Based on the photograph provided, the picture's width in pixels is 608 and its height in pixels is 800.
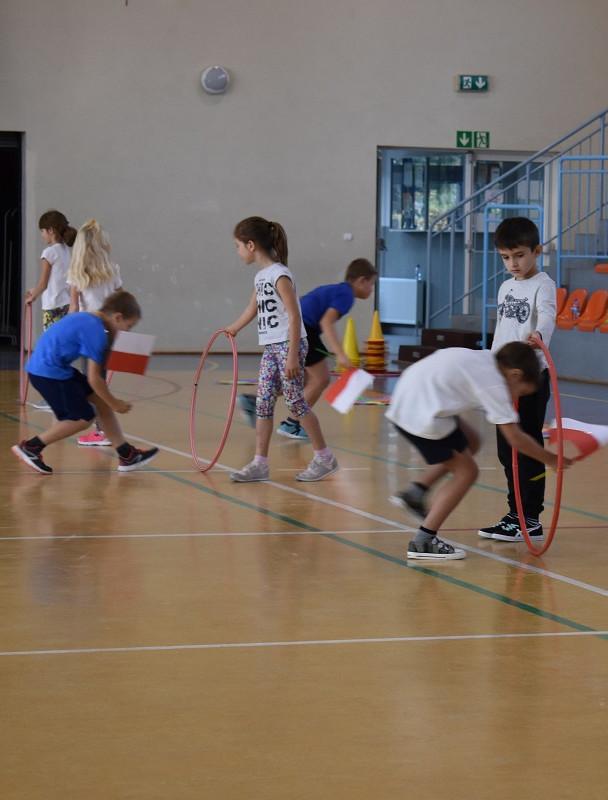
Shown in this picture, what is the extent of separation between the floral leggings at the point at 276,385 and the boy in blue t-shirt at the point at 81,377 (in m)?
0.77

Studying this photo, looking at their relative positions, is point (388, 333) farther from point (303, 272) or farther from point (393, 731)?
point (393, 731)

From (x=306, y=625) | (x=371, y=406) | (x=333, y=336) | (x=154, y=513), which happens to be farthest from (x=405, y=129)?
(x=306, y=625)

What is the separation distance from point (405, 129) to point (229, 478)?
11.5 meters

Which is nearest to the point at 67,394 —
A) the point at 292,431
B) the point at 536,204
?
the point at 292,431

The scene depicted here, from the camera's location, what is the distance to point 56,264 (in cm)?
1056

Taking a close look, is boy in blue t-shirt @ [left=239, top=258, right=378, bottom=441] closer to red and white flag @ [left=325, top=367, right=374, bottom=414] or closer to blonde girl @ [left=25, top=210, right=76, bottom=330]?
red and white flag @ [left=325, top=367, right=374, bottom=414]

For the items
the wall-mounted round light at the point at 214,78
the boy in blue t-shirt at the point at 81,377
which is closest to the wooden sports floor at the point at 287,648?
the boy in blue t-shirt at the point at 81,377

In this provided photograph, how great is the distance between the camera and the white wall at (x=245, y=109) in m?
16.8

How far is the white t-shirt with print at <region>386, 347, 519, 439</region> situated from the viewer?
509 centimetres

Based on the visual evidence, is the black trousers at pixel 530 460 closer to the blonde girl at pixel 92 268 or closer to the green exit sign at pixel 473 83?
the blonde girl at pixel 92 268

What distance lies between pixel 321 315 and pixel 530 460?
3.21m

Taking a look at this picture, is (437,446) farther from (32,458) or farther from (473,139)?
(473,139)

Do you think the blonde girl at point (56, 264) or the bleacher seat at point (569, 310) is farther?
the bleacher seat at point (569, 310)

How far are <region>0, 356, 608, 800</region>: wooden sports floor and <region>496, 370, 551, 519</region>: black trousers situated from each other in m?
0.25
